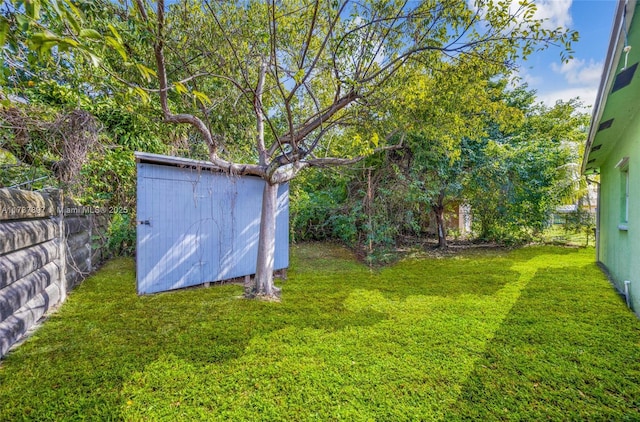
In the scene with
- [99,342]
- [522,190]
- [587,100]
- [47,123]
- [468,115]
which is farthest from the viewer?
[587,100]

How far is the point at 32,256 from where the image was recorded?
10.9ft

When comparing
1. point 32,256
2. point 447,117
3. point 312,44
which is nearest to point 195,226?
point 32,256

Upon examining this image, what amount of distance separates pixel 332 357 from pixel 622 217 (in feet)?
19.4

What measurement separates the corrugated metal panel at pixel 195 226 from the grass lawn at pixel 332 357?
15.9 inches

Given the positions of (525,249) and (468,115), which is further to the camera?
(525,249)

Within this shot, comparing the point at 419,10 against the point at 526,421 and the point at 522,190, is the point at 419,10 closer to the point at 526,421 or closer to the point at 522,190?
the point at 526,421

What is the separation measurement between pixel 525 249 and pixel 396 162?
517cm

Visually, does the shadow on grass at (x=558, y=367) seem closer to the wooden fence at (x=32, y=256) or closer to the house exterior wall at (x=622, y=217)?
the house exterior wall at (x=622, y=217)

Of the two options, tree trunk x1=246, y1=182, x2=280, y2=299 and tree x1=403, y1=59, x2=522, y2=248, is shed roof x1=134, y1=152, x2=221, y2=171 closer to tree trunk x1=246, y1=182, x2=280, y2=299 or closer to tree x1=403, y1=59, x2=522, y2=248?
tree trunk x1=246, y1=182, x2=280, y2=299

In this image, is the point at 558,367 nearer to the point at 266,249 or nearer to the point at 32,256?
the point at 266,249

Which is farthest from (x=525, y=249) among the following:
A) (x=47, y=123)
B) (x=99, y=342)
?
(x=47, y=123)

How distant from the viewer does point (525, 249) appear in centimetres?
923

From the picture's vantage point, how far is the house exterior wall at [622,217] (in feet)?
13.1

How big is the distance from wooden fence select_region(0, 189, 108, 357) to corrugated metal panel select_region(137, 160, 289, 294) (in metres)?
0.99
